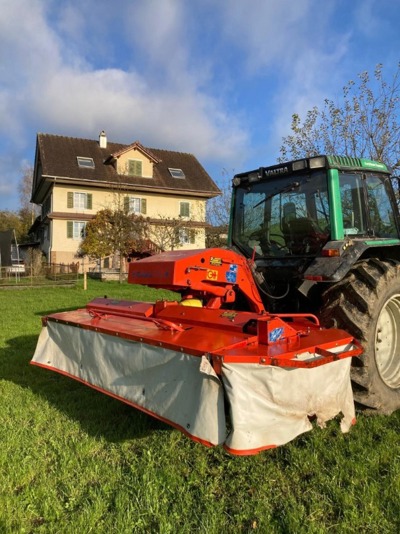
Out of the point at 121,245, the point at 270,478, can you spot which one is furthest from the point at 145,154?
the point at 270,478

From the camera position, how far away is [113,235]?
25047 mm

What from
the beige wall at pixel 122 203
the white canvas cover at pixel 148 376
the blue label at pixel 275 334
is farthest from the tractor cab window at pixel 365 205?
the beige wall at pixel 122 203

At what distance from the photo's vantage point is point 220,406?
2564mm

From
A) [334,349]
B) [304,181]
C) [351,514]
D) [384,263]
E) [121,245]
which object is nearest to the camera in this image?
[351,514]

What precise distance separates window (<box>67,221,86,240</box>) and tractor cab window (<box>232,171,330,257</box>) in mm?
25995

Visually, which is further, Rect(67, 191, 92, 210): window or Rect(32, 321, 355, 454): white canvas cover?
Rect(67, 191, 92, 210): window

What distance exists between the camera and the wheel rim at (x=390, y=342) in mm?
4008

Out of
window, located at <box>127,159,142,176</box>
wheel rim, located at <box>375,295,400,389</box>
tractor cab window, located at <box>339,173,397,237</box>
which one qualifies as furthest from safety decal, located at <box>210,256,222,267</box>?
window, located at <box>127,159,142,176</box>

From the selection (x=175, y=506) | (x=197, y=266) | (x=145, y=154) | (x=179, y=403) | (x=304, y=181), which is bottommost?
(x=175, y=506)

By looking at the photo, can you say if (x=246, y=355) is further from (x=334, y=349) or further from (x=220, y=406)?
(x=334, y=349)

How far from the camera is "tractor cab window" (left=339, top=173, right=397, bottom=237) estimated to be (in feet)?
14.0

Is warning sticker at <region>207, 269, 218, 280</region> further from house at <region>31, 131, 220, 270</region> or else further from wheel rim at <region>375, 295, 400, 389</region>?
house at <region>31, 131, 220, 270</region>

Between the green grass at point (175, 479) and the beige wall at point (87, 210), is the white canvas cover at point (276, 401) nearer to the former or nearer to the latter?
the green grass at point (175, 479)

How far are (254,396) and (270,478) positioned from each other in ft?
2.16
